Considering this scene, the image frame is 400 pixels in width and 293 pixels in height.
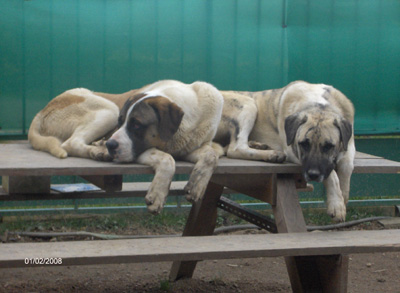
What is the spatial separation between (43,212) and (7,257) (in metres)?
2.84

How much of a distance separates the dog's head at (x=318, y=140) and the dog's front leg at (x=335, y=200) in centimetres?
8

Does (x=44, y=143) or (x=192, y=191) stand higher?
(x=44, y=143)

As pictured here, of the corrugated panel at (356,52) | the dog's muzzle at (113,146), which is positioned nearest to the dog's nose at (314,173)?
the dog's muzzle at (113,146)

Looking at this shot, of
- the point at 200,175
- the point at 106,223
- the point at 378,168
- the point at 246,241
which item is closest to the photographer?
the point at 246,241

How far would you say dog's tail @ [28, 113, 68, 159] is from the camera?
125 inches

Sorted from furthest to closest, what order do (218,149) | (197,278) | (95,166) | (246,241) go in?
(197,278), (218,149), (95,166), (246,241)

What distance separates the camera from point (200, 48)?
16.8ft

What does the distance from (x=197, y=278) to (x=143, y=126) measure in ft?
5.17

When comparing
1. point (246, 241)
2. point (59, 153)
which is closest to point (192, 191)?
point (246, 241)

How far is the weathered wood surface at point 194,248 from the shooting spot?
2.31 meters

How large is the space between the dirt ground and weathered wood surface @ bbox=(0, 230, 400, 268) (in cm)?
126

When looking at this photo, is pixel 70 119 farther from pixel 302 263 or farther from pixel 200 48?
pixel 200 48

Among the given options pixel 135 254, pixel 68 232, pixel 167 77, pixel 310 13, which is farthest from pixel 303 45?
pixel 135 254

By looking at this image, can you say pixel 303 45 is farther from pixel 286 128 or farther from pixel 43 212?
pixel 43 212
